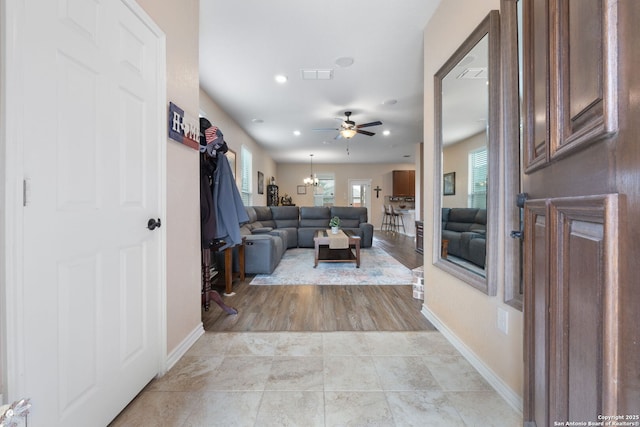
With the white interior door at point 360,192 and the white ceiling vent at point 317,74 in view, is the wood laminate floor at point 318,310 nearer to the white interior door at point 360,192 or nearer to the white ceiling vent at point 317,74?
the white ceiling vent at point 317,74

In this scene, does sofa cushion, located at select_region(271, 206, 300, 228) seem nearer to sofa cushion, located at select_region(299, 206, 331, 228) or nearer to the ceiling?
sofa cushion, located at select_region(299, 206, 331, 228)

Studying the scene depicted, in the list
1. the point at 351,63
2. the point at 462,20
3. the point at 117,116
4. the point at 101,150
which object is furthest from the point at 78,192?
the point at 351,63

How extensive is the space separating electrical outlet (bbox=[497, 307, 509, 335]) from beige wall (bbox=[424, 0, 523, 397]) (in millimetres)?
16

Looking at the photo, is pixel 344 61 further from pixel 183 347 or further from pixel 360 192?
pixel 360 192

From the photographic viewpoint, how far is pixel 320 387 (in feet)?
4.74

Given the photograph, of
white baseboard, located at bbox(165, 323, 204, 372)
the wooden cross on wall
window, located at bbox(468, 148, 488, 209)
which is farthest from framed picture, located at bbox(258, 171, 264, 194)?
window, located at bbox(468, 148, 488, 209)

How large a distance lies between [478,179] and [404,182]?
28.6 ft

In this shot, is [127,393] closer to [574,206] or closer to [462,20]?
[574,206]

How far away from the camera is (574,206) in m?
0.60

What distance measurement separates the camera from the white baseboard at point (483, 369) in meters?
1.31

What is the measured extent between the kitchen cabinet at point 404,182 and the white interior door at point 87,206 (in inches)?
372

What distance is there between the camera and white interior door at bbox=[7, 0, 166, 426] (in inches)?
34.6

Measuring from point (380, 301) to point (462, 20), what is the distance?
96.1 inches

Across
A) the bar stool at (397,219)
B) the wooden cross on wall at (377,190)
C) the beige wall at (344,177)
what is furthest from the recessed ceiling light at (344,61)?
the wooden cross on wall at (377,190)
